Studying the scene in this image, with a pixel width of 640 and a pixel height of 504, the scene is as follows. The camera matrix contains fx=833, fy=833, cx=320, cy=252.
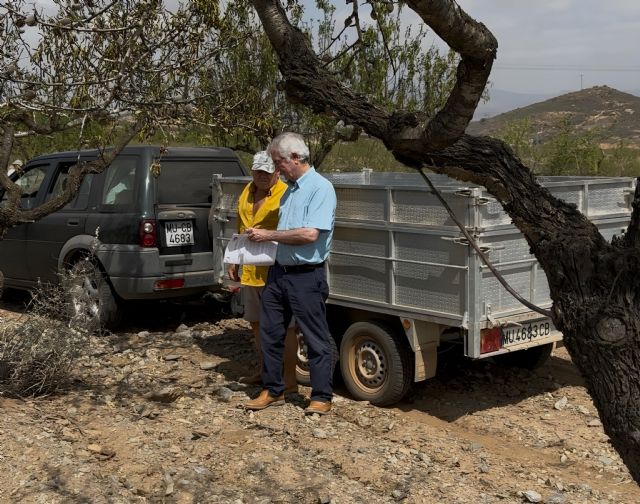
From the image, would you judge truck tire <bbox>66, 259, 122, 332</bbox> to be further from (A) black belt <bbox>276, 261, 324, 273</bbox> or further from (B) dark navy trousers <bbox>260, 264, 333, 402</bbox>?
(A) black belt <bbox>276, 261, 324, 273</bbox>

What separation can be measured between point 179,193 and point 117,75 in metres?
3.18

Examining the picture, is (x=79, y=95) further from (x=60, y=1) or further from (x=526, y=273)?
(x=526, y=273)

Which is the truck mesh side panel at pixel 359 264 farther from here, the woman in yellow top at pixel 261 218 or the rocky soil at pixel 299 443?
the rocky soil at pixel 299 443

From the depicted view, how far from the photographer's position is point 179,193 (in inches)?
339

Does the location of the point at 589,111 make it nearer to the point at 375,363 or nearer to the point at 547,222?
the point at 375,363

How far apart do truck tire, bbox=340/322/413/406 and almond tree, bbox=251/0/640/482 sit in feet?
11.2

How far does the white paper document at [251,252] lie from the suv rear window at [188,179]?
2551 mm

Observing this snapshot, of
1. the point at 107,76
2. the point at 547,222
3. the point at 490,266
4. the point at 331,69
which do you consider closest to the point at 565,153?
the point at 331,69

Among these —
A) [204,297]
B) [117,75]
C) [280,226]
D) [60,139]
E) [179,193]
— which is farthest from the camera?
[60,139]

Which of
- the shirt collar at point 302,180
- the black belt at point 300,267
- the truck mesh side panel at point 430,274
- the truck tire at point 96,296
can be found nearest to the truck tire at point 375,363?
the truck mesh side panel at point 430,274

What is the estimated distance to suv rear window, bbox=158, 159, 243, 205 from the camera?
28.0ft

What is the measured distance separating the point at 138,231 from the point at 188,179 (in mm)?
862

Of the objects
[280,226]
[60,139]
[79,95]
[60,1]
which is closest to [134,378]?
[280,226]

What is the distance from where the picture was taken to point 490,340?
584 centimetres
